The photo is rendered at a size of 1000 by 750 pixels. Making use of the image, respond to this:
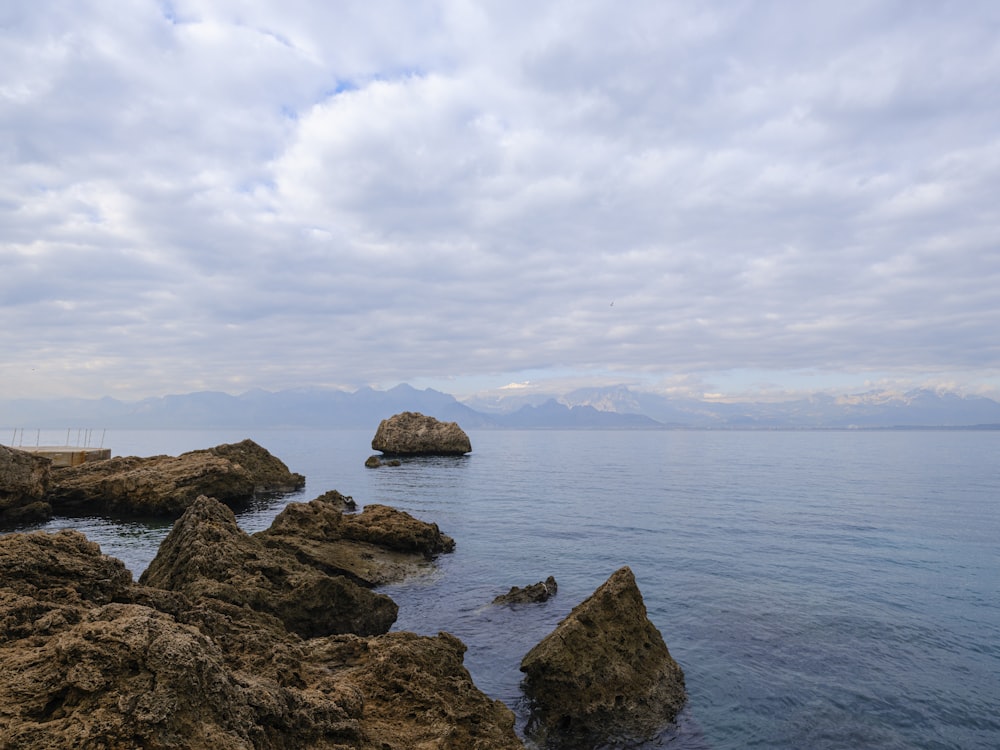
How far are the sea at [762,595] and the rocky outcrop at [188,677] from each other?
361cm

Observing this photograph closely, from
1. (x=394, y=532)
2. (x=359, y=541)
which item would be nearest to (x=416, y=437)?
(x=394, y=532)

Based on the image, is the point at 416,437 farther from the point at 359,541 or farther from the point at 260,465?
the point at 359,541

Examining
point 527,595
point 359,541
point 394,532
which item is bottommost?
point 527,595

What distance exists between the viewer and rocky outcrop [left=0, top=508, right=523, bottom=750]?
5289 millimetres

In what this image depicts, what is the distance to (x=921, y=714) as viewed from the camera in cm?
1145

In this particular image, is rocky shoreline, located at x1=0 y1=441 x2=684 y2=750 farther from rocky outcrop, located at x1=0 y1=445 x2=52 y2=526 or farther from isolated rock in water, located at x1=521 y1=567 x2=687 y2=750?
rocky outcrop, located at x1=0 y1=445 x2=52 y2=526

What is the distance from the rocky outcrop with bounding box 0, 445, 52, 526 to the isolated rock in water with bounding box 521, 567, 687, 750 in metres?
31.9

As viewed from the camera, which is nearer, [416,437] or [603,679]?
[603,679]

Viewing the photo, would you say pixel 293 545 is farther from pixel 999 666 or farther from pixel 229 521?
pixel 999 666

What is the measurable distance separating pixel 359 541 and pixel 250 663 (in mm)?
16281

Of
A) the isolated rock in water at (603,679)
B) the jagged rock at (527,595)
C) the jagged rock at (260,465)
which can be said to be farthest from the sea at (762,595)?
the jagged rock at (260,465)

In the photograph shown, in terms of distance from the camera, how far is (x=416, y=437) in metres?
97.5

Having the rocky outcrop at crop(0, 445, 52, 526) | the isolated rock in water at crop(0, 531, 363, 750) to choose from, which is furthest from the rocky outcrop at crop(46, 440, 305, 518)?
the isolated rock in water at crop(0, 531, 363, 750)

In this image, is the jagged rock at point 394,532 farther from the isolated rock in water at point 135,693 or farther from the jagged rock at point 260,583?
the isolated rock in water at point 135,693
